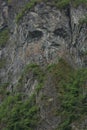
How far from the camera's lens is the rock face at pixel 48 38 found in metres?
54.3

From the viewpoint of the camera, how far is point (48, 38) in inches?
2212

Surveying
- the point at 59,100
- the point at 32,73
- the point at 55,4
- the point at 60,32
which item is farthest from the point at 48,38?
the point at 59,100

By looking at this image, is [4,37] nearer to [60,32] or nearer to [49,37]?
[49,37]

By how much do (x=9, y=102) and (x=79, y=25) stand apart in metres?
11.4

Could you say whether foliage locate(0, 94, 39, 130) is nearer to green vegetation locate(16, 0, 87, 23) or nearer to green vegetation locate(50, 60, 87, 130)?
green vegetation locate(50, 60, 87, 130)

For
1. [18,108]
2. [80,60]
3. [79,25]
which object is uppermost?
[79,25]

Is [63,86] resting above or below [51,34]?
below

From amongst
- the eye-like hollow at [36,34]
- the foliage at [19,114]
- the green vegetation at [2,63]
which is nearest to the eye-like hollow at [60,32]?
the eye-like hollow at [36,34]

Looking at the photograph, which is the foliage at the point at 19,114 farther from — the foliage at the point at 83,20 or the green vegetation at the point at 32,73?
the foliage at the point at 83,20

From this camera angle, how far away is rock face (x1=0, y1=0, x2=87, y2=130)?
2137 inches

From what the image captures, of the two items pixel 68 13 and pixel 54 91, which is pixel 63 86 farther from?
pixel 68 13

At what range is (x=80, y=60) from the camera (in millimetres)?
53062

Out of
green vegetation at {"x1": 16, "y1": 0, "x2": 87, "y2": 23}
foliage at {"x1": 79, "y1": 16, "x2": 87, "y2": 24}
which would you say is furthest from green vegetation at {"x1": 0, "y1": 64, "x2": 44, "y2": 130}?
green vegetation at {"x1": 16, "y1": 0, "x2": 87, "y2": 23}

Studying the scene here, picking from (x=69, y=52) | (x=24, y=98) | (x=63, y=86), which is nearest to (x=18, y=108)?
(x=24, y=98)
